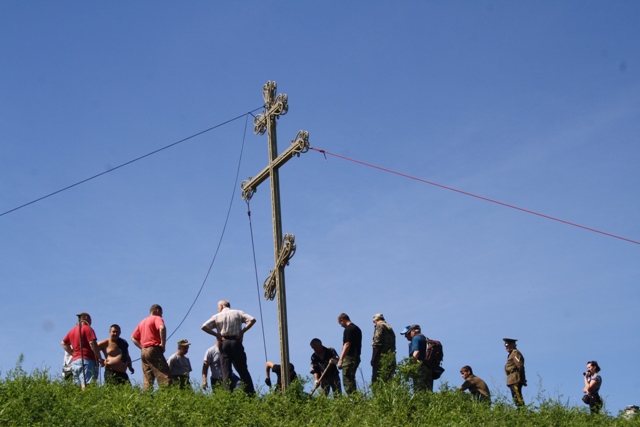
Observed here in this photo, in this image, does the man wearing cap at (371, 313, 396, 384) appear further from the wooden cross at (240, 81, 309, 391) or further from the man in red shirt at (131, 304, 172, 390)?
the man in red shirt at (131, 304, 172, 390)

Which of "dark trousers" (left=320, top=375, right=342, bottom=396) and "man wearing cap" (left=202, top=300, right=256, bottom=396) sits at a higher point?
"man wearing cap" (left=202, top=300, right=256, bottom=396)

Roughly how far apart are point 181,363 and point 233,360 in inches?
47.3

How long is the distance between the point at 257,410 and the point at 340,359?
78.6 inches

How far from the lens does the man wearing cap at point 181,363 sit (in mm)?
15578

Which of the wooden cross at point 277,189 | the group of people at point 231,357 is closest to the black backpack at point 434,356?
the group of people at point 231,357

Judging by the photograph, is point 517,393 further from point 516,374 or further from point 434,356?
point 434,356

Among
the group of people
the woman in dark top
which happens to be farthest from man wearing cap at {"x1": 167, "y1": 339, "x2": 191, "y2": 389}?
the woman in dark top

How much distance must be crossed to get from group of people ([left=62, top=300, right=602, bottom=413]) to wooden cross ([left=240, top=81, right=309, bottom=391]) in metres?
0.57

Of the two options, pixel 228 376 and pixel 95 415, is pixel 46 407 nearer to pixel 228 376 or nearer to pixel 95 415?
pixel 95 415

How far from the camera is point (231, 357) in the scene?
15.0 m

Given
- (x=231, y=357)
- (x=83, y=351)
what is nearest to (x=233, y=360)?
(x=231, y=357)

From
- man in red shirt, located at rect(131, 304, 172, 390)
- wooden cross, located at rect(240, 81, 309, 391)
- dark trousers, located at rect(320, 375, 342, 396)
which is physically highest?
wooden cross, located at rect(240, 81, 309, 391)

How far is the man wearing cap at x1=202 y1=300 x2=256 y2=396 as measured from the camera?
1493 cm

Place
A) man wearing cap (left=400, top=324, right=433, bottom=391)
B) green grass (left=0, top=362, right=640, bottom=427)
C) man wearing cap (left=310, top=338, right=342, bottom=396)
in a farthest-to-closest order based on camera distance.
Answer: man wearing cap (left=310, top=338, right=342, bottom=396), man wearing cap (left=400, top=324, right=433, bottom=391), green grass (left=0, top=362, right=640, bottom=427)
